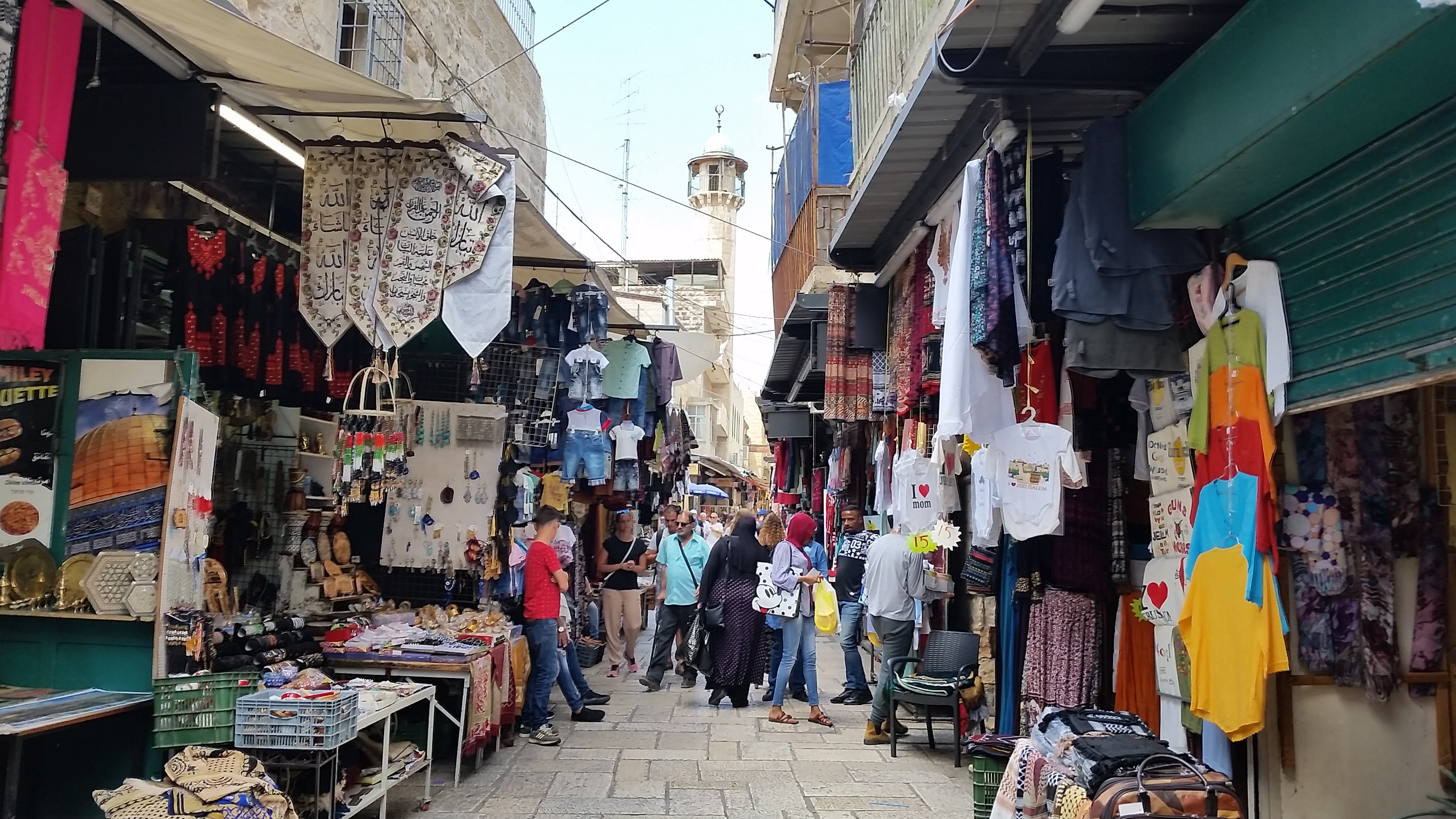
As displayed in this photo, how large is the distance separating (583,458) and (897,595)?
10.9 feet

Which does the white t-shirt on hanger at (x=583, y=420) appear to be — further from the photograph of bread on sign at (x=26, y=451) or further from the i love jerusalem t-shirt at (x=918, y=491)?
the photograph of bread on sign at (x=26, y=451)

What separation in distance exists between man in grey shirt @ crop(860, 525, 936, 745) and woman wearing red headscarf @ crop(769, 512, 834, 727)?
26.2 inches

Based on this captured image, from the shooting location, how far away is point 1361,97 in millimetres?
2916

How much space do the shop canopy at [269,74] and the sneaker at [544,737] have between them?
458cm

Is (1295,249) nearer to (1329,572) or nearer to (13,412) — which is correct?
(1329,572)

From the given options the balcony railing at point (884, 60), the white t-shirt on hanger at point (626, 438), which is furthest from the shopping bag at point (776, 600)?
the balcony railing at point (884, 60)

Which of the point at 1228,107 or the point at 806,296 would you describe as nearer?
the point at 1228,107

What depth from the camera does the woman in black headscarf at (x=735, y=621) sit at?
9297mm

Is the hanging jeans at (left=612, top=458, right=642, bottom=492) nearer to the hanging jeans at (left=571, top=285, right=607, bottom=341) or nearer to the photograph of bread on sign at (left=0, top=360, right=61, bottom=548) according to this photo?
the hanging jeans at (left=571, top=285, right=607, bottom=341)

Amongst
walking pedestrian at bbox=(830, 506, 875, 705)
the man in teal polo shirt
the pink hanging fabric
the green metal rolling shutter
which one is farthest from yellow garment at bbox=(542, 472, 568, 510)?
the green metal rolling shutter

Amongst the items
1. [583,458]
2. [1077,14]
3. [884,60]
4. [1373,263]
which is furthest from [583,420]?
[1373,263]

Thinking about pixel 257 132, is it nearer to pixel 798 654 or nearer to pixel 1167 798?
pixel 1167 798

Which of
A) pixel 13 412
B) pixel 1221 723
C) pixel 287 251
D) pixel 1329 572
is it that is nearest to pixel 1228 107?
pixel 1329 572

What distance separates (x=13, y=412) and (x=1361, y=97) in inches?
225
